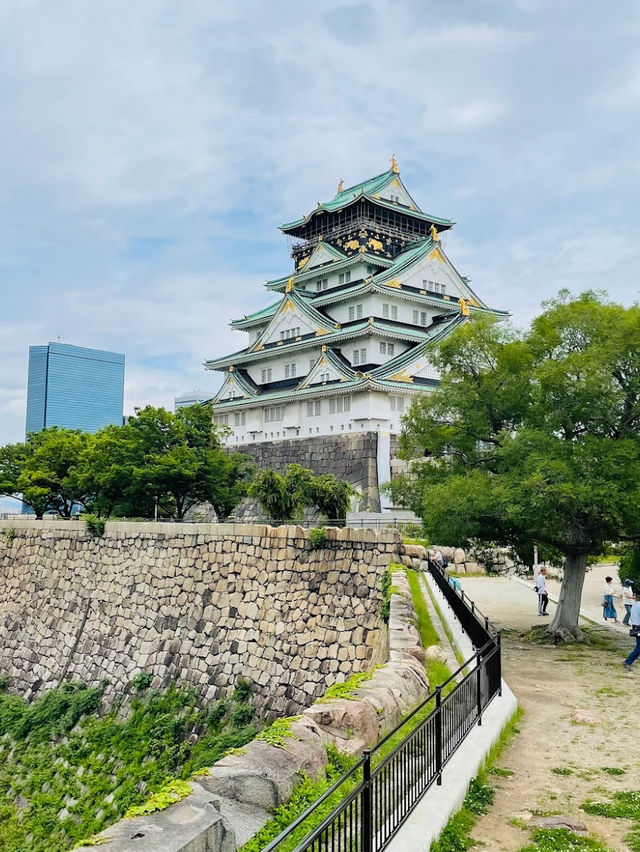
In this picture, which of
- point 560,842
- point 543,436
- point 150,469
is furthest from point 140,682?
point 560,842

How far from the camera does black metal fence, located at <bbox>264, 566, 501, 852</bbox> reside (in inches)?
183

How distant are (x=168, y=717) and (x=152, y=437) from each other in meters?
12.6

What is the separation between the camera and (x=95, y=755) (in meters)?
16.8

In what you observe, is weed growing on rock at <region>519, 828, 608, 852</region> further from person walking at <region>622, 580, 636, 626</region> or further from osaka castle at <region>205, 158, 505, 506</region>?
osaka castle at <region>205, 158, 505, 506</region>

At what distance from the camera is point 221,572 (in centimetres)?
1888

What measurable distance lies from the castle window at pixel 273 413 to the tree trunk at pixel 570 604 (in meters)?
22.2

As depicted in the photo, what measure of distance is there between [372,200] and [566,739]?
36690mm

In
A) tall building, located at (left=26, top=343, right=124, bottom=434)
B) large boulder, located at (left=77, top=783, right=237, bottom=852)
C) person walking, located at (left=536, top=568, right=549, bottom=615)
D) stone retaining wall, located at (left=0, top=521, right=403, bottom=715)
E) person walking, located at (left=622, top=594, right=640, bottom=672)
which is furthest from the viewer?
tall building, located at (left=26, top=343, right=124, bottom=434)

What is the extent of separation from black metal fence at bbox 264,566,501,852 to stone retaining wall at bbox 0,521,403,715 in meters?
6.46

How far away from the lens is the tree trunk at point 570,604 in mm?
15539

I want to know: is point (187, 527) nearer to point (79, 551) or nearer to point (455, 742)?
point (79, 551)

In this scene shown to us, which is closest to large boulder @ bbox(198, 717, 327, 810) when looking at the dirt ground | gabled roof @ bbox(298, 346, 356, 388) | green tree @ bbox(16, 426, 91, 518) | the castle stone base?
the dirt ground

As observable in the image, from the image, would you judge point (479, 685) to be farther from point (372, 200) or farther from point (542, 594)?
point (372, 200)

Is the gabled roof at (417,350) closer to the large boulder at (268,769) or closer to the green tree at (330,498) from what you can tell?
the green tree at (330,498)
